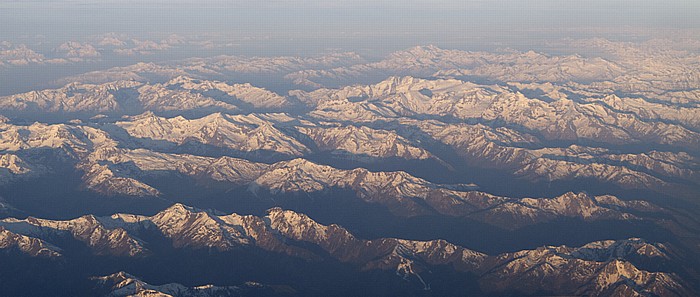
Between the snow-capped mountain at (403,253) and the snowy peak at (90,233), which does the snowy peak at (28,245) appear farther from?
the snowy peak at (90,233)

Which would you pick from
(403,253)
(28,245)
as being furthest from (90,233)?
(403,253)

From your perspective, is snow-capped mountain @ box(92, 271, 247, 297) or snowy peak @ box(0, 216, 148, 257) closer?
snow-capped mountain @ box(92, 271, 247, 297)

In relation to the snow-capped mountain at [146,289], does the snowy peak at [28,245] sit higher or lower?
lower

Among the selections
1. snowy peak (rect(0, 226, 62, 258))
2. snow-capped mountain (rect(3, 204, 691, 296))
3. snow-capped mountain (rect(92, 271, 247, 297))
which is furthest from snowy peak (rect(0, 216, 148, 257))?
snow-capped mountain (rect(92, 271, 247, 297))

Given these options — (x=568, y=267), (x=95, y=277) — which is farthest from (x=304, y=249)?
(x=568, y=267)

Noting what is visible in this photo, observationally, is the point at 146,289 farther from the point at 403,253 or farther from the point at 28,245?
the point at 403,253

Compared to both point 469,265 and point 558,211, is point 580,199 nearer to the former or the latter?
point 558,211

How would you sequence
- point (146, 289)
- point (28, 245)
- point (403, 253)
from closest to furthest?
point (146, 289) < point (403, 253) < point (28, 245)

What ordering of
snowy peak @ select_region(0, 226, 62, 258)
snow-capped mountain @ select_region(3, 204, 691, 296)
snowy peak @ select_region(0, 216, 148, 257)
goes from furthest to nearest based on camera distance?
1. snowy peak @ select_region(0, 216, 148, 257)
2. snowy peak @ select_region(0, 226, 62, 258)
3. snow-capped mountain @ select_region(3, 204, 691, 296)

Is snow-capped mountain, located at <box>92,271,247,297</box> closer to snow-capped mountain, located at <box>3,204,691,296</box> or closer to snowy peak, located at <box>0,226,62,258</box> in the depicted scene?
snow-capped mountain, located at <box>3,204,691,296</box>

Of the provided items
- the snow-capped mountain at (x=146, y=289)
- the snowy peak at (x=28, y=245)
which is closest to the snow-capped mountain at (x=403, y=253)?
the snow-capped mountain at (x=146, y=289)

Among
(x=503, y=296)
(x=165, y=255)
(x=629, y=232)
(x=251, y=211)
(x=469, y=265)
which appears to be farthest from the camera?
(x=251, y=211)
